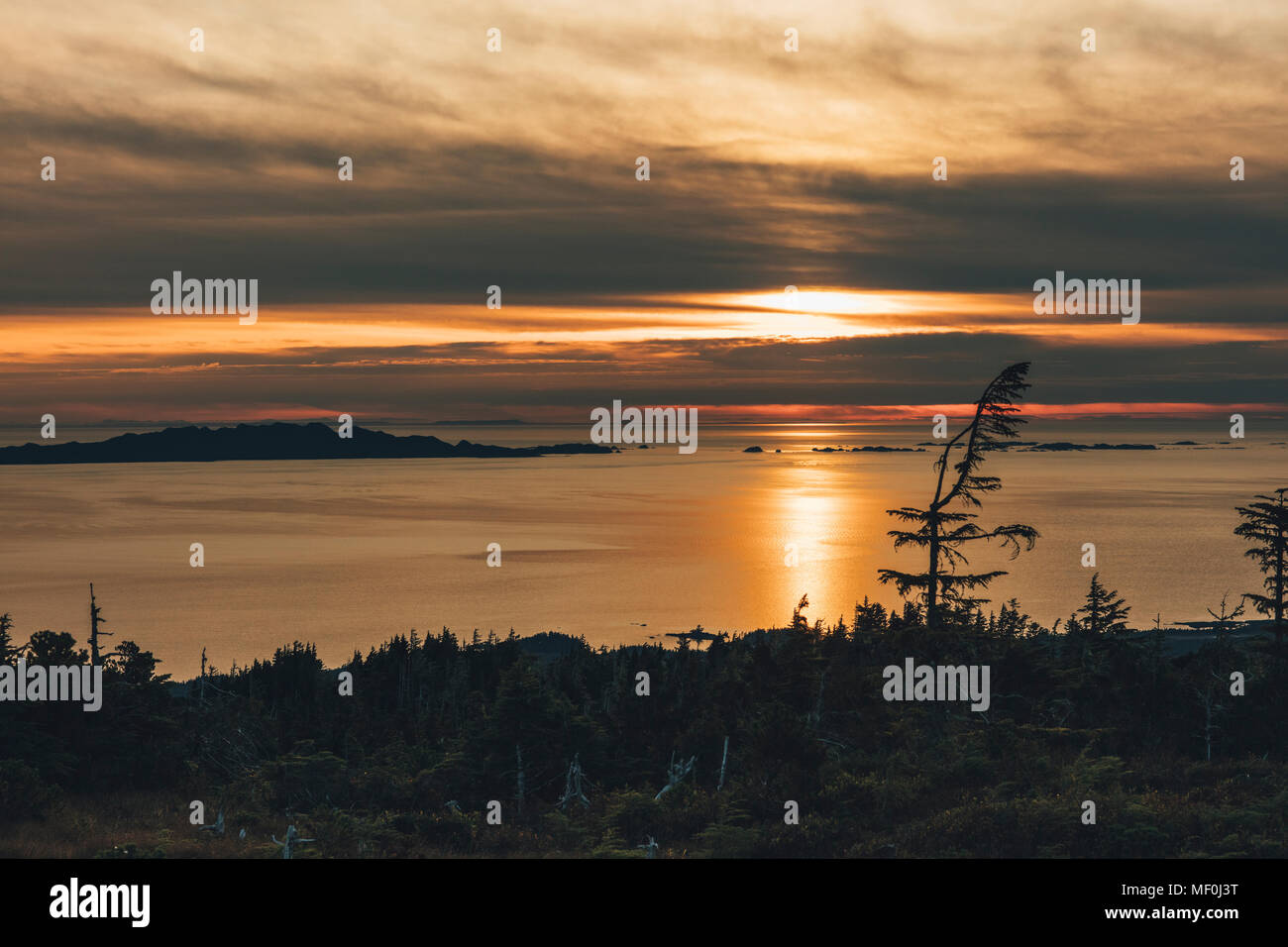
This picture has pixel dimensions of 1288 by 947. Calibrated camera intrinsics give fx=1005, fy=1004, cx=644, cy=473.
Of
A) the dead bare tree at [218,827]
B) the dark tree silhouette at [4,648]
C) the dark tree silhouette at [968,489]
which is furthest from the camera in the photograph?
the dark tree silhouette at [968,489]

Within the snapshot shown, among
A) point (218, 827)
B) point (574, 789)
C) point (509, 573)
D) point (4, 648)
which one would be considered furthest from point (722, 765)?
point (509, 573)

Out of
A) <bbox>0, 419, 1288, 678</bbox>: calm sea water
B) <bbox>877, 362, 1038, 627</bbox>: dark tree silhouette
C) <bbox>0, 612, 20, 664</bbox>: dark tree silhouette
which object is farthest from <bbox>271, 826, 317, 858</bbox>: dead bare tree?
<bbox>0, 419, 1288, 678</bbox>: calm sea water

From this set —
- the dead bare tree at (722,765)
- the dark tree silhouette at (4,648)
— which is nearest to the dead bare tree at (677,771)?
the dead bare tree at (722,765)

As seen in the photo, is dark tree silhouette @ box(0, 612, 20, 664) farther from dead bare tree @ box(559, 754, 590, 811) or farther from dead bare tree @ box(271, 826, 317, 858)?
dead bare tree @ box(559, 754, 590, 811)

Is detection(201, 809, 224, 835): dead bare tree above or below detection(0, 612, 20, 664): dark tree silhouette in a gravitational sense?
below

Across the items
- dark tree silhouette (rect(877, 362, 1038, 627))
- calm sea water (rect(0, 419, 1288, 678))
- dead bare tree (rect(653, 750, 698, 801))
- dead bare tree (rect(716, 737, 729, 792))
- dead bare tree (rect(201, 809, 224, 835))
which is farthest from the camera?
calm sea water (rect(0, 419, 1288, 678))

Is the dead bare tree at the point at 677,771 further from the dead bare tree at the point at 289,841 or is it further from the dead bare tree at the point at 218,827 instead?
the dead bare tree at the point at 218,827

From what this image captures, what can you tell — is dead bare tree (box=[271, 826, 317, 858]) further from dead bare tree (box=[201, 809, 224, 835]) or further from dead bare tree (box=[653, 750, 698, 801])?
dead bare tree (box=[653, 750, 698, 801])

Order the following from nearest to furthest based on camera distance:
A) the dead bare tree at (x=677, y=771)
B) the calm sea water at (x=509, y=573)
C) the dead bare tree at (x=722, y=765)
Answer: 1. the dead bare tree at (x=722, y=765)
2. the dead bare tree at (x=677, y=771)
3. the calm sea water at (x=509, y=573)

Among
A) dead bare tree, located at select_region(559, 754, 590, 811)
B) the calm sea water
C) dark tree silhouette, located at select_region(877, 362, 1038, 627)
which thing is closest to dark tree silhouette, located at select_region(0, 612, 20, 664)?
dead bare tree, located at select_region(559, 754, 590, 811)

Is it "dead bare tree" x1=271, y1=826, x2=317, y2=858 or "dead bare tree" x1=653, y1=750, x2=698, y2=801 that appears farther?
"dead bare tree" x1=653, y1=750, x2=698, y2=801

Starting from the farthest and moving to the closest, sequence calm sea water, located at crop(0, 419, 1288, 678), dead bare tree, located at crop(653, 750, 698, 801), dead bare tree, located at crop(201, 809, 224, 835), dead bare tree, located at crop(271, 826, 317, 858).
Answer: calm sea water, located at crop(0, 419, 1288, 678) → dead bare tree, located at crop(653, 750, 698, 801) → dead bare tree, located at crop(201, 809, 224, 835) → dead bare tree, located at crop(271, 826, 317, 858)

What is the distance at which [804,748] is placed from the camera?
738 inches
